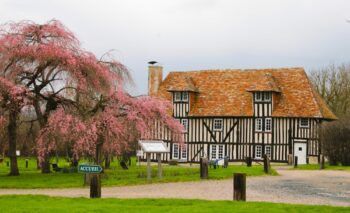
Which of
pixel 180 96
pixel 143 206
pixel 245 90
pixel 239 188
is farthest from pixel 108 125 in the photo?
pixel 180 96

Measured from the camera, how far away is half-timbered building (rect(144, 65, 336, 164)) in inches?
2013

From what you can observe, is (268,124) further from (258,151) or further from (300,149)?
(300,149)

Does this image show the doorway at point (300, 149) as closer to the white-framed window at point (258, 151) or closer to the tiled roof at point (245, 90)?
the tiled roof at point (245, 90)

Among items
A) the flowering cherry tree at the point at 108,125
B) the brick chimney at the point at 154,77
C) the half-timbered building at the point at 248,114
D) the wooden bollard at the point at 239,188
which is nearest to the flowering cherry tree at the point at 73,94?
the flowering cherry tree at the point at 108,125

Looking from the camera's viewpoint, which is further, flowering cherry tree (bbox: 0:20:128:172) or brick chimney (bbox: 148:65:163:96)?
brick chimney (bbox: 148:65:163:96)

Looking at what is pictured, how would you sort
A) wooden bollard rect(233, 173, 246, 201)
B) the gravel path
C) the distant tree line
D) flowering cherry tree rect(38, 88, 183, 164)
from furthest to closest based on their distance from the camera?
the distant tree line, flowering cherry tree rect(38, 88, 183, 164), the gravel path, wooden bollard rect(233, 173, 246, 201)

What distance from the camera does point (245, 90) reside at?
54125mm

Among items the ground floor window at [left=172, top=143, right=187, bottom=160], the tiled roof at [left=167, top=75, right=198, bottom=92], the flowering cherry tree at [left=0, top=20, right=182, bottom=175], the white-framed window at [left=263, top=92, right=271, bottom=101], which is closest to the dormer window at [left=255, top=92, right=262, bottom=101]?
the white-framed window at [left=263, top=92, right=271, bottom=101]

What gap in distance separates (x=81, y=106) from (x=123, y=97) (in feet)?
7.21

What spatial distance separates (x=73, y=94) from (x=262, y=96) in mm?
23409

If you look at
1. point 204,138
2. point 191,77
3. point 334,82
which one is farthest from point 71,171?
point 334,82

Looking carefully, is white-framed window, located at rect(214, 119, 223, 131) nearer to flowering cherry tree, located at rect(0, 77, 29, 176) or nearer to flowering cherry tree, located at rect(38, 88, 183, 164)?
flowering cherry tree, located at rect(38, 88, 183, 164)

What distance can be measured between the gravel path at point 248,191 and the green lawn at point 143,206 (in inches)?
96.3

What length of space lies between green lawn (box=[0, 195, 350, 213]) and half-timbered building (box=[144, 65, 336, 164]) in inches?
1295
